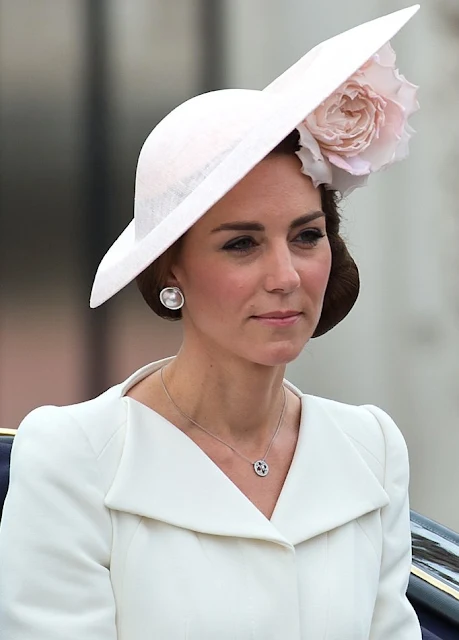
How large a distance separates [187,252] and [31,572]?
1.45 ft

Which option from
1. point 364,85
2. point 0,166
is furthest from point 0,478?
point 0,166

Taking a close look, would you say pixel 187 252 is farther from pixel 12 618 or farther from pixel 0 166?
pixel 0 166

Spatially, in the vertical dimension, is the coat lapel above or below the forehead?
below

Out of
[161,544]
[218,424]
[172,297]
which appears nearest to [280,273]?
[172,297]

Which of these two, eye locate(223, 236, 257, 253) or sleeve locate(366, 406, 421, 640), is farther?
sleeve locate(366, 406, 421, 640)

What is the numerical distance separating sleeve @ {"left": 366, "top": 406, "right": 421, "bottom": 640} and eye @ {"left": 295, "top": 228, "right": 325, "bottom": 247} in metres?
0.38

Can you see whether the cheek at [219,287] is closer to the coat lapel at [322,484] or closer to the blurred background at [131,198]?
the coat lapel at [322,484]

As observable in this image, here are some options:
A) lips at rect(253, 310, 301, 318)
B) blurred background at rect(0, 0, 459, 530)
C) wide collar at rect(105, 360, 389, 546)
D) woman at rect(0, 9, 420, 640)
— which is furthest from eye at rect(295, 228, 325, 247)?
blurred background at rect(0, 0, 459, 530)

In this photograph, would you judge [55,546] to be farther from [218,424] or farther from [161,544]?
[218,424]

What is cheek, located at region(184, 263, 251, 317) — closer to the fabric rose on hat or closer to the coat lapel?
the fabric rose on hat

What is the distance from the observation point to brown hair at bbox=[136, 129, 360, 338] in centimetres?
144

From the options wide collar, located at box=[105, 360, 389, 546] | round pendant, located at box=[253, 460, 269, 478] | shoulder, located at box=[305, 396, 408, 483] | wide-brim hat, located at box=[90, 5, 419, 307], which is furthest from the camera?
shoulder, located at box=[305, 396, 408, 483]

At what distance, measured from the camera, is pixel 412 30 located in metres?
3.44

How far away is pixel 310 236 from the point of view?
1.45 meters
